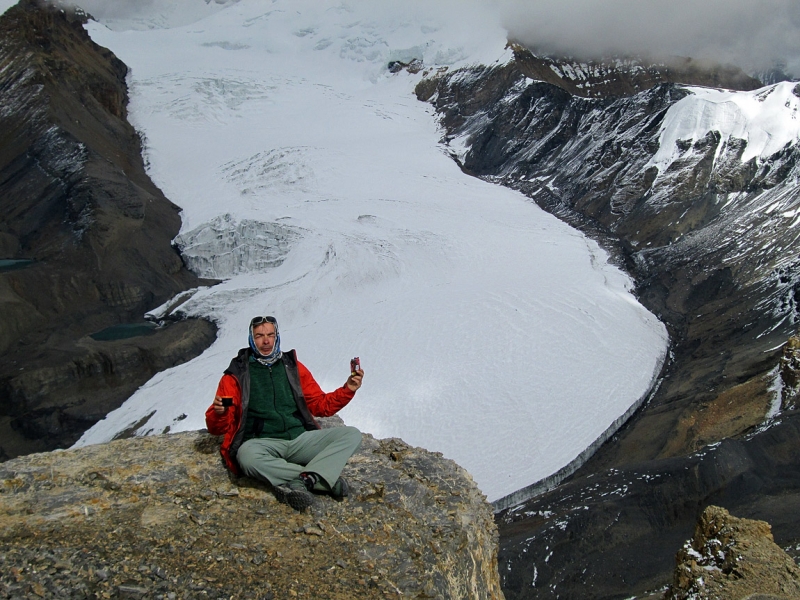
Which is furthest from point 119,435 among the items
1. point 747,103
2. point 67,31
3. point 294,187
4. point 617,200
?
point 67,31

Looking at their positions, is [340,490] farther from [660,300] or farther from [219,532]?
[660,300]

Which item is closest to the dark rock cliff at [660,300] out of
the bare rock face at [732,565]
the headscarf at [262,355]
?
the bare rock face at [732,565]

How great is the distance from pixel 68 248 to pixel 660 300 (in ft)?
85.3

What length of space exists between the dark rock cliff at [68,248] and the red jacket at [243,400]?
19143 mm

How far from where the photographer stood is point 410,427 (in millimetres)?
18781

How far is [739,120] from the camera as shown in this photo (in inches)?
1330

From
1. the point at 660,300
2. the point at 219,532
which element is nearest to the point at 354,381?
the point at 219,532

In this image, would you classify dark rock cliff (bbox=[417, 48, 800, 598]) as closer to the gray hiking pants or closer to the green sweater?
the gray hiking pants

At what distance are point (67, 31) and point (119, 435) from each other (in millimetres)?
38151

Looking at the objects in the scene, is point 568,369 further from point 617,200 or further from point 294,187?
point 294,187

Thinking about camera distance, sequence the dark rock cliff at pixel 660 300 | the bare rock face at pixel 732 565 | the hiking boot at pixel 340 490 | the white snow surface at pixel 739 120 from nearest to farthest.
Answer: the hiking boot at pixel 340 490 < the bare rock face at pixel 732 565 < the dark rock cliff at pixel 660 300 < the white snow surface at pixel 739 120

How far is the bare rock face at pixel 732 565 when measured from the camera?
6.91 m

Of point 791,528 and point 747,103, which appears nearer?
point 791,528

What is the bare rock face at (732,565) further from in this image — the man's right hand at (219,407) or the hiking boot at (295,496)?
the man's right hand at (219,407)
